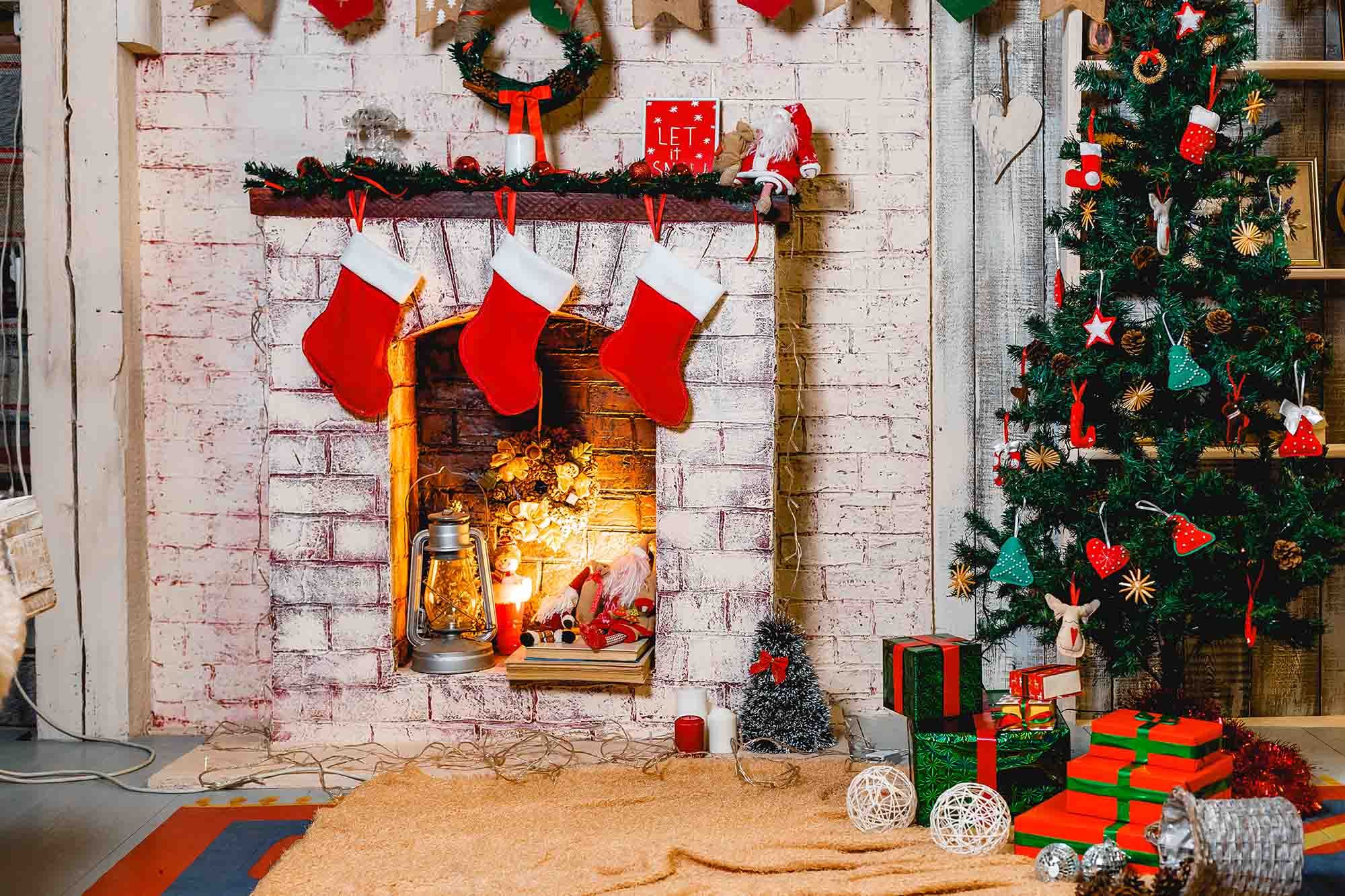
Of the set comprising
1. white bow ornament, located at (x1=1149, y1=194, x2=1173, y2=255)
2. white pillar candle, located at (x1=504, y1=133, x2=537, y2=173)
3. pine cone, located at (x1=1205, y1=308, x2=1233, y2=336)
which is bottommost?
pine cone, located at (x1=1205, y1=308, x2=1233, y2=336)

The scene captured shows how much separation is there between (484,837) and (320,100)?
2187 millimetres

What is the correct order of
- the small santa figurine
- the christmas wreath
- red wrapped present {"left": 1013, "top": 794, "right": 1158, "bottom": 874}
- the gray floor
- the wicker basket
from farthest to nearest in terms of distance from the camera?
the christmas wreath, the small santa figurine, the gray floor, red wrapped present {"left": 1013, "top": 794, "right": 1158, "bottom": 874}, the wicker basket

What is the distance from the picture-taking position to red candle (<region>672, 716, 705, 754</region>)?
3154mm

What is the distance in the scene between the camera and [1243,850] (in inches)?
79.5

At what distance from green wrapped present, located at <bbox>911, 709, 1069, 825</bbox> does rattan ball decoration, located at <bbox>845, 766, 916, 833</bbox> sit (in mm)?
59

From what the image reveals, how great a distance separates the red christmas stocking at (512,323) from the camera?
10.4 feet

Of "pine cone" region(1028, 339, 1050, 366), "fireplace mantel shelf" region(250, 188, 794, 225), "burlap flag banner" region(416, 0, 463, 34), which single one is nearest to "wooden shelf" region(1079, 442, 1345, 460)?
"pine cone" region(1028, 339, 1050, 366)

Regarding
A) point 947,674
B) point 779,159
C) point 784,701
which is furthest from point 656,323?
point 947,674

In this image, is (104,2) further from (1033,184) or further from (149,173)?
(1033,184)

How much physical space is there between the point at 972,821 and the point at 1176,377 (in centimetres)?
114

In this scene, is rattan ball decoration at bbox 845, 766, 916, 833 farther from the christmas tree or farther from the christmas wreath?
the christmas wreath

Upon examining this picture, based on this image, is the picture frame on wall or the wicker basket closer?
the wicker basket

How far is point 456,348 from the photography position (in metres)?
3.71

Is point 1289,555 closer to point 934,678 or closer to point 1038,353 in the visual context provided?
point 1038,353
